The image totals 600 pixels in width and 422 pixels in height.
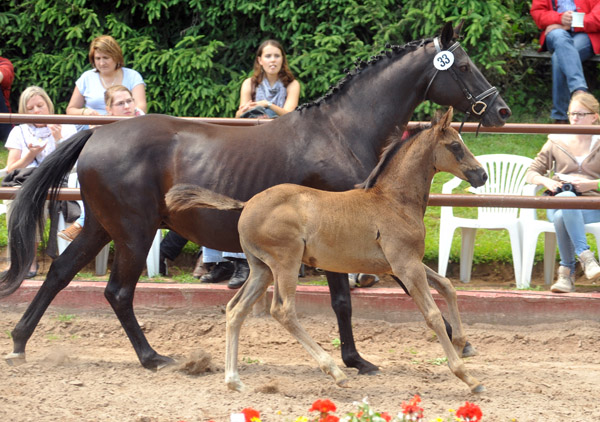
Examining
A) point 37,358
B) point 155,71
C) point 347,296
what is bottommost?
point 37,358

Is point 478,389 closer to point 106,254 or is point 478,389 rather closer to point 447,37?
point 447,37

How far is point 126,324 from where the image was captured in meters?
5.30

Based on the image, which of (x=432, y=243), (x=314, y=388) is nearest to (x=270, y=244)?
(x=314, y=388)

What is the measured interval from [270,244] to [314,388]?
858 millimetres

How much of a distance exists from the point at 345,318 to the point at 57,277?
1.86 meters

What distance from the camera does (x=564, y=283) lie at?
20.7ft

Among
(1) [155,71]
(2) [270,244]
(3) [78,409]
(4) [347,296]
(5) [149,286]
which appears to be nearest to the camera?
(3) [78,409]

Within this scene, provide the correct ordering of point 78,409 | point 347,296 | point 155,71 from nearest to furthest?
point 78,409, point 347,296, point 155,71

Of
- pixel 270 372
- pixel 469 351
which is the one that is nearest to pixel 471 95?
pixel 469 351

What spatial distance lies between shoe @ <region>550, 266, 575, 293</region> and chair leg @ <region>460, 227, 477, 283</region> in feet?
2.49

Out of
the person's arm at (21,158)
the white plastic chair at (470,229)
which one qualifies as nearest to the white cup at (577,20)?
the white plastic chair at (470,229)

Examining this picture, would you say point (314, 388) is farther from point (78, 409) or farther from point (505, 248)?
point (505, 248)

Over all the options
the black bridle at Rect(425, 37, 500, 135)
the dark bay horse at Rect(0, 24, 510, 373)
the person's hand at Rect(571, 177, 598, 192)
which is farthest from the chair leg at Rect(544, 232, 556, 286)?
the black bridle at Rect(425, 37, 500, 135)

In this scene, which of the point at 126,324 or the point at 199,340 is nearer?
the point at 126,324
